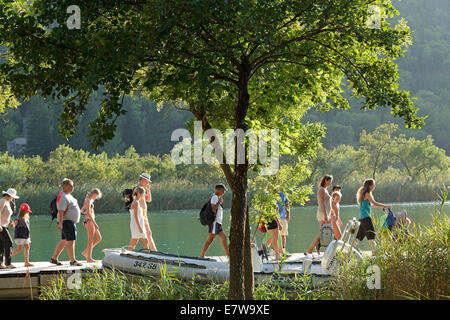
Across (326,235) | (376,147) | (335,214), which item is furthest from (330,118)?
(326,235)

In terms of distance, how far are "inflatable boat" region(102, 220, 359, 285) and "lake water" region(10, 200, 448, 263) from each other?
5.71m

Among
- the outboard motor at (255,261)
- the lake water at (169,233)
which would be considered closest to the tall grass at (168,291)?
the outboard motor at (255,261)

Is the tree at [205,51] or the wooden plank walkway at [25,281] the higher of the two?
the tree at [205,51]

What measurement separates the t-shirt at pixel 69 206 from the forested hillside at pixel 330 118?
184 feet

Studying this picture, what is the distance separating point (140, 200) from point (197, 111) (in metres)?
2.74

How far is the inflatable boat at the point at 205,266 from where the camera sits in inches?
304

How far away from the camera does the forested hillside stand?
7300 centimetres

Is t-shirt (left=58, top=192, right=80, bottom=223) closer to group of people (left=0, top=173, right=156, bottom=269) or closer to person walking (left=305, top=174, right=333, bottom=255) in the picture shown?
group of people (left=0, top=173, right=156, bottom=269)

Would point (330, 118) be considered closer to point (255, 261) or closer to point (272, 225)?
point (272, 225)

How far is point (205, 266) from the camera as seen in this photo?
26.9 ft

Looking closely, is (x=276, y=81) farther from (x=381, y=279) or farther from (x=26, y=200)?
(x=26, y=200)

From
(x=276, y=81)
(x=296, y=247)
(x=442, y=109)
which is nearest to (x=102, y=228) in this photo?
(x=296, y=247)

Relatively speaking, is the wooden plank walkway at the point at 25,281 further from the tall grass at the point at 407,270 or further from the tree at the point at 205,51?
the tall grass at the point at 407,270

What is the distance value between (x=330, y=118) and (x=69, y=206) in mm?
79495
